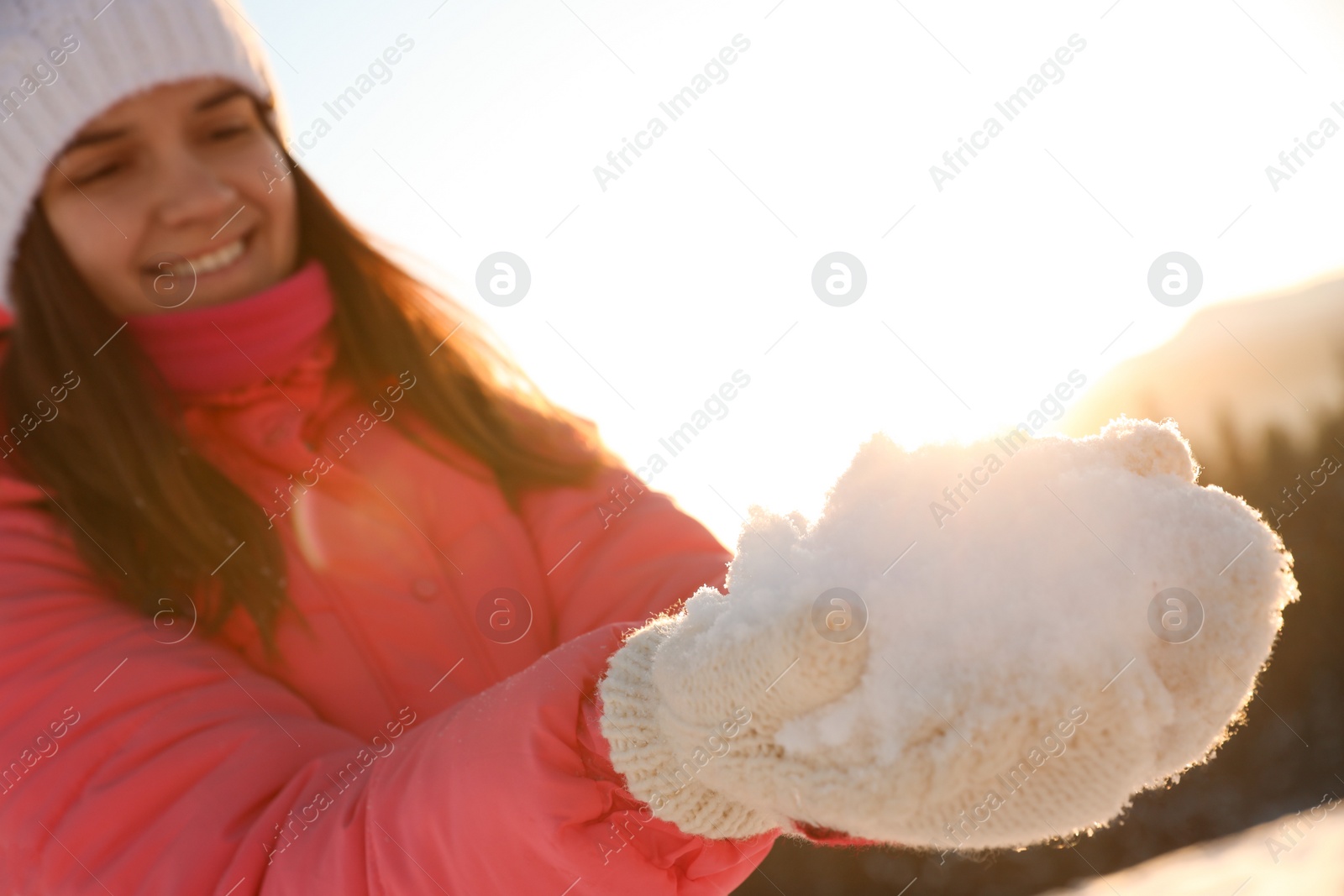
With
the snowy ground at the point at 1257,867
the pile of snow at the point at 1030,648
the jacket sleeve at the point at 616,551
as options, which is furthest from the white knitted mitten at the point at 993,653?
the snowy ground at the point at 1257,867

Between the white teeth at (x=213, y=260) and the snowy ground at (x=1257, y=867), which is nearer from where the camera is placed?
the white teeth at (x=213, y=260)

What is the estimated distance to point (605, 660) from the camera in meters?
0.86

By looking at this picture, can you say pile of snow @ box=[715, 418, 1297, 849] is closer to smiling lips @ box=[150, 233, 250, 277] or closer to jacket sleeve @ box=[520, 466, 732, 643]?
jacket sleeve @ box=[520, 466, 732, 643]

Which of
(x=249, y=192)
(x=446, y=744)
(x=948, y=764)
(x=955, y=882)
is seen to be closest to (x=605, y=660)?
(x=446, y=744)

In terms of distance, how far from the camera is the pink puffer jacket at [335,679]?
0.83 metres

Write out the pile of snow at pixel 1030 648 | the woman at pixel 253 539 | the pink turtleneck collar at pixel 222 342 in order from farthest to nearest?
the pink turtleneck collar at pixel 222 342, the woman at pixel 253 539, the pile of snow at pixel 1030 648

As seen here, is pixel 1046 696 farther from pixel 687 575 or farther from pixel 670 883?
pixel 687 575

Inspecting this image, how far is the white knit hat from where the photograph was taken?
49.6 inches

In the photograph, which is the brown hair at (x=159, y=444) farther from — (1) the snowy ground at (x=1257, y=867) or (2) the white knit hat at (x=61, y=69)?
(1) the snowy ground at (x=1257, y=867)

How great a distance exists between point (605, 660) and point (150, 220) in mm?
944

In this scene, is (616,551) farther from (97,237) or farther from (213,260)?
(97,237)

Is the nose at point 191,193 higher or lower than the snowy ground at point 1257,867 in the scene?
higher

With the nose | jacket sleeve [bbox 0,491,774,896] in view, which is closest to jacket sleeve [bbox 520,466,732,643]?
jacket sleeve [bbox 0,491,774,896]

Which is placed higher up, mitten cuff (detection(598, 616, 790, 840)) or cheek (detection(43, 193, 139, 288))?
cheek (detection(43, 193, 139, 288))
